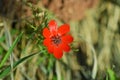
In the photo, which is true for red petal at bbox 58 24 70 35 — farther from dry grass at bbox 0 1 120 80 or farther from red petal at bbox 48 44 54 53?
dry grass at bbox 0 1 120 80

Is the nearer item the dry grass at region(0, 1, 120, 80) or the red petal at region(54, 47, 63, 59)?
the red petal at region(54, 47, 63, 59)

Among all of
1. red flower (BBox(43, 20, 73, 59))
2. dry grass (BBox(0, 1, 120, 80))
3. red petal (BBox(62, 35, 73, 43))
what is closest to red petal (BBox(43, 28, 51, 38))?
red flower (BBox(43, 20, 73, 59))

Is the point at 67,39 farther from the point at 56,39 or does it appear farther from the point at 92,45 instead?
the point at 92,45

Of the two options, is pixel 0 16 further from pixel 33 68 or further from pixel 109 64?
pixel 109 64

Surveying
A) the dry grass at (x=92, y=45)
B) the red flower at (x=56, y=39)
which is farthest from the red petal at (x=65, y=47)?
the dry grass at (x=92, y=45)

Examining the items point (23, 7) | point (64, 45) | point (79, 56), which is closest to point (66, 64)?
point (79, 56)

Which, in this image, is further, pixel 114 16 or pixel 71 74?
pixel 114 16

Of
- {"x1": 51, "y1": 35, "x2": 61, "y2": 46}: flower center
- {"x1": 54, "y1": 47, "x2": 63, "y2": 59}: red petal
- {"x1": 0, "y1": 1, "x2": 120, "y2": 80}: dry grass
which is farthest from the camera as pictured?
{"x1": 0, "y1": 1, "x2": 120, "y2": 80}: dry grass

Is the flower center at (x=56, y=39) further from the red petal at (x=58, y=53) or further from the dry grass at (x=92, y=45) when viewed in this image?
the dry grass at (x=92, y=45)

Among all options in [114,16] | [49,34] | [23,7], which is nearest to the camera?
[49,34]
